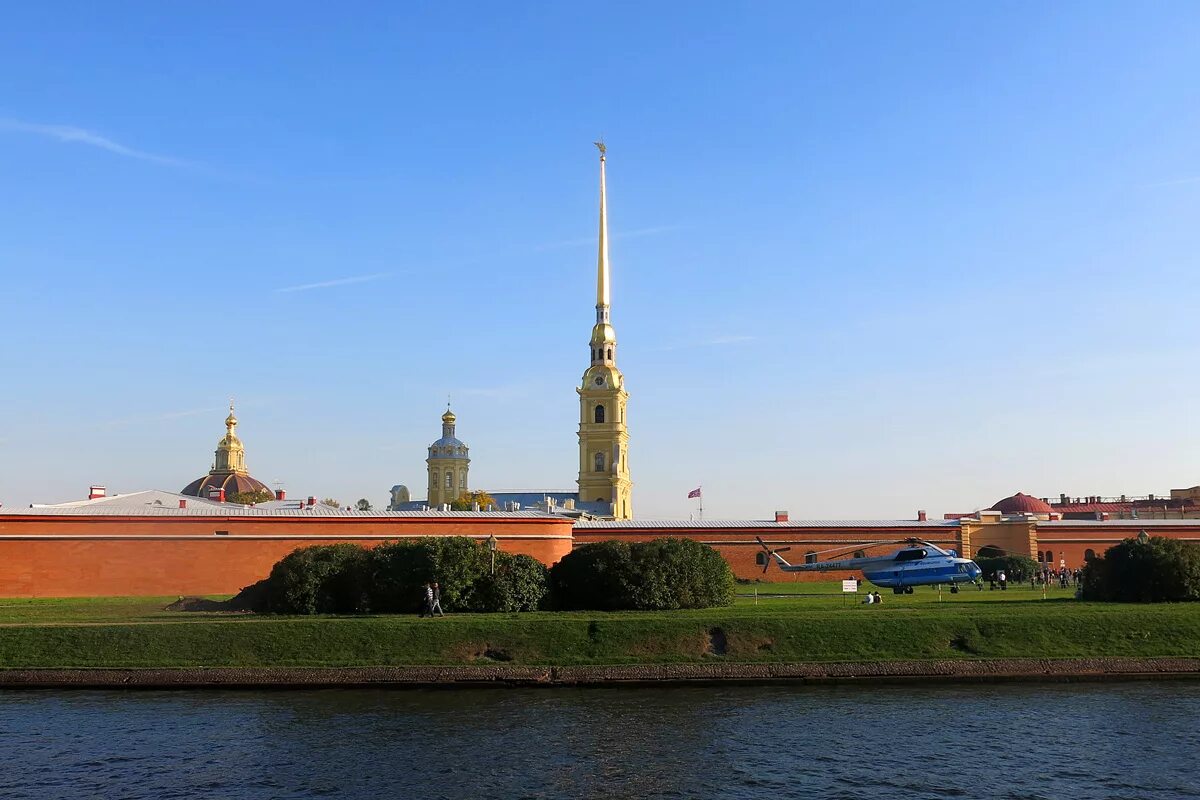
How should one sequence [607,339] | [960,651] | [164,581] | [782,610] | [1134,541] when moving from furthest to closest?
1. [607,339]
2. [164,581]
3. [1134,541]
4. [782,610]
5. [960,651]

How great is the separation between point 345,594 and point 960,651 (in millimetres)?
17771

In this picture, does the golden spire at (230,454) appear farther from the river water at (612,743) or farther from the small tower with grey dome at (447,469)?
the river water at (612,743)

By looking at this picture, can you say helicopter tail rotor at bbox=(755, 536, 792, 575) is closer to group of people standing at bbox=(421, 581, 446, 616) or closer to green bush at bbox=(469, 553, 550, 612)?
green bush at bbox=(469, 553, 550, 612)

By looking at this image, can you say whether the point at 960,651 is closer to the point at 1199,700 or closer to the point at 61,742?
the point at 1199,700

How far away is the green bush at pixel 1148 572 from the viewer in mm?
32000

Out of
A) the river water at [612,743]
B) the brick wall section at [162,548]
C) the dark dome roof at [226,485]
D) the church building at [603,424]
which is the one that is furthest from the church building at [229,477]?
the river water at [612,743]

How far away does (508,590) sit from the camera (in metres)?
30.8

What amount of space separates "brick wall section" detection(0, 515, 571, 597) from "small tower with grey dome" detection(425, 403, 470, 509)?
78298 millimetres

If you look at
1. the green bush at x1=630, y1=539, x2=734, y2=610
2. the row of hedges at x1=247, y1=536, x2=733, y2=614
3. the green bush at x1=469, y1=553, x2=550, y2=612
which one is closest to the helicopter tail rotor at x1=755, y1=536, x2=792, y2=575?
the green bush at x1=630, y1=539, x2=734, y2=610

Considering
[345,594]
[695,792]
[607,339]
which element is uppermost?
[607,339]

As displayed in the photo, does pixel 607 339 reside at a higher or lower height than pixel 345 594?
higher

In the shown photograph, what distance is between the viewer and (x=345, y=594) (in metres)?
32.1

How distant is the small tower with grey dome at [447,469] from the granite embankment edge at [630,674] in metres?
97.4

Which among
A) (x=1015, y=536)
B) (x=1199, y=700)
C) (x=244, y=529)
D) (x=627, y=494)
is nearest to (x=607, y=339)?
(x=627, y=494)
